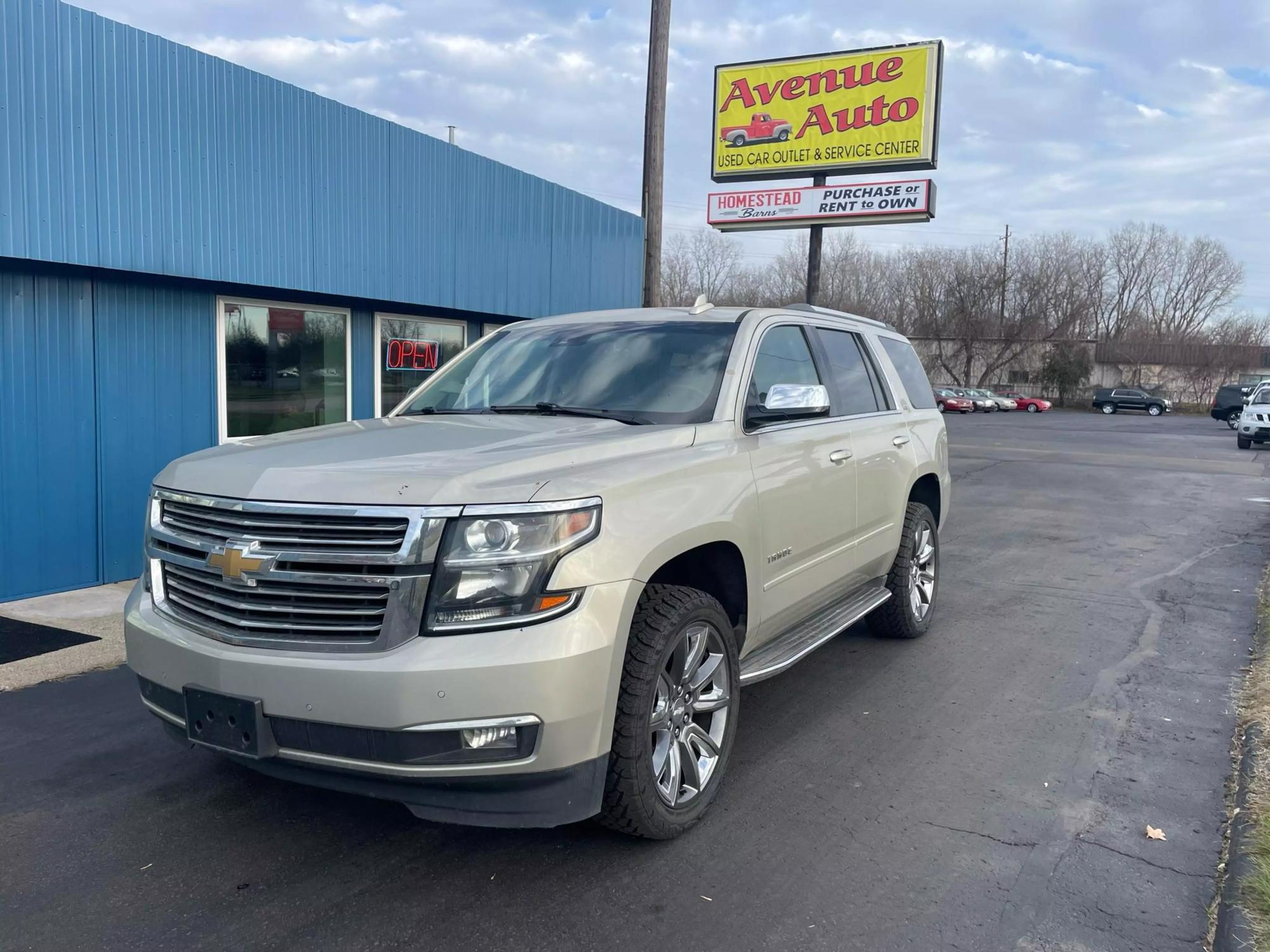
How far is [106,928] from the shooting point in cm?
304

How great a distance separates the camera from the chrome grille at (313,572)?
2.95 meters

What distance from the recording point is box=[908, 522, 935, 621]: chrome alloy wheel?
6.26 meters

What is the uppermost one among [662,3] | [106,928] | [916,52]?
[916,52]

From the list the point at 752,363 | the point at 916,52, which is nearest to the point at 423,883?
the point at 752,363

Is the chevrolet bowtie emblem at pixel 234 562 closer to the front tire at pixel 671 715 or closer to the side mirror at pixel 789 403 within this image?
the front tire at pixel 671 715

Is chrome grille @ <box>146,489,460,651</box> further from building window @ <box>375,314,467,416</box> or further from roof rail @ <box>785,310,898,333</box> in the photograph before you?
building window @ <box>375,314,467,416</box>

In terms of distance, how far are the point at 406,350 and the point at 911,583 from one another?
674 centimetres

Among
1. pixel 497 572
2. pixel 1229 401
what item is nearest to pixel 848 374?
pixel 497 572

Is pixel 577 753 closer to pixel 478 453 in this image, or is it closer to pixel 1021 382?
pixel 478 453

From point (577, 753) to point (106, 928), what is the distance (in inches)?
60.9

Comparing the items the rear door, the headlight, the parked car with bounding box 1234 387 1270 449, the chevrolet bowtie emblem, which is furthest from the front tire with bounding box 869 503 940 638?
the parked car with bounding box 1234 387 1270 449

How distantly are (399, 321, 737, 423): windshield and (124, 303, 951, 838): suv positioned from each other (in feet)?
0.06

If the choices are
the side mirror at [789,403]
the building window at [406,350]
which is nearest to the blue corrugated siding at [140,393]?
the building window at [406,350]

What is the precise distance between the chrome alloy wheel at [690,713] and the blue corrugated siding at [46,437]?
586cm
